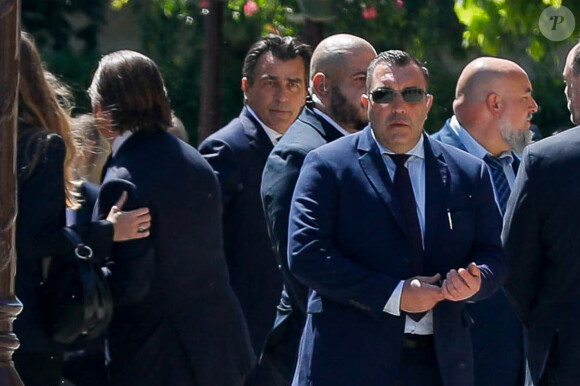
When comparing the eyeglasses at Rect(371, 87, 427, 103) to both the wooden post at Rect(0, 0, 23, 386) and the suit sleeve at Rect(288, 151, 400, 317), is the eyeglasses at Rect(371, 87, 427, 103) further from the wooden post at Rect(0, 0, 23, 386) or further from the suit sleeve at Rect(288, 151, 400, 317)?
the wooden post at Rect(0, 0, 23, 386)

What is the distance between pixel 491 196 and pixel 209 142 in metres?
2.07

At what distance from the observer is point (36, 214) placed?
16.7 ft

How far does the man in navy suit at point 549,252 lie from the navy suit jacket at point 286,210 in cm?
88

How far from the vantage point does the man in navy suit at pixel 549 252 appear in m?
5.06

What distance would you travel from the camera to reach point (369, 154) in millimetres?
4988

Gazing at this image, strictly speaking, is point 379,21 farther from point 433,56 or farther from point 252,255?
point 252,255

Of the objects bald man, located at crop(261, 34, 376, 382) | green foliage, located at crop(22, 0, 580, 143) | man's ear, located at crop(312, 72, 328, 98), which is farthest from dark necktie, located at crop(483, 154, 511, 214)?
green foliage, located at crop(22, 0, 580, 143)

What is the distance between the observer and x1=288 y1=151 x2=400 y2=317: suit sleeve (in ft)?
15.5

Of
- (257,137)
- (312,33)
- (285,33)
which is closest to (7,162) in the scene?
(257,137)

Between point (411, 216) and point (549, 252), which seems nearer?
point (411, 216)

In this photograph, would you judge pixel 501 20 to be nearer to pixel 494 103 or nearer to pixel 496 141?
pixel 494 103

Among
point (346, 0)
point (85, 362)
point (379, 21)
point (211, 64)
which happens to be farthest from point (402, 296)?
point (379, 21)

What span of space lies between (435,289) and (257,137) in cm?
237

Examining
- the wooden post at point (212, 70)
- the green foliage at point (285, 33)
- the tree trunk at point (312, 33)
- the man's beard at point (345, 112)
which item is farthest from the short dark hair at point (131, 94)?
the green foliage at point (285, 33)
